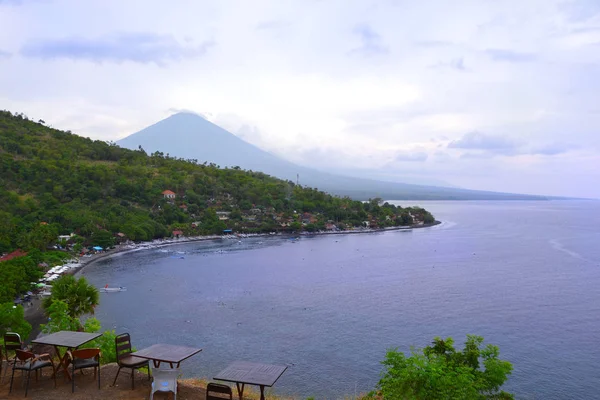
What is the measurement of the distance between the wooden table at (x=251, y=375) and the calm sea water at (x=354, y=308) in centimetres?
750

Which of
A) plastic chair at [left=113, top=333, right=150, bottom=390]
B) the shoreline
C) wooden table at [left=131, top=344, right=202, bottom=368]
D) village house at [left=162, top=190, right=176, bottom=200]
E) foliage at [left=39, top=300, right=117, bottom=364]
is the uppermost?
village house at [left=162, top=190, right=176, bottom=200]

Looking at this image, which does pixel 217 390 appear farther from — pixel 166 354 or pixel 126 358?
pixel 126 358

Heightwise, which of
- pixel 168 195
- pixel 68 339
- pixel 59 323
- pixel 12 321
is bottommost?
pixel 12 321

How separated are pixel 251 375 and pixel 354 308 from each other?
16.3 m

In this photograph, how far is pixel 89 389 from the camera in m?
4.27

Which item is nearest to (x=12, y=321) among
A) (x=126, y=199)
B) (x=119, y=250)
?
(x=119, y=250)

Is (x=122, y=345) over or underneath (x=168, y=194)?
underneath

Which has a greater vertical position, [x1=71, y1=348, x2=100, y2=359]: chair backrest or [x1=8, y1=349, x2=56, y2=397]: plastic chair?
[x1=71, y1=348, x2=100, y2=359]: chair backrest

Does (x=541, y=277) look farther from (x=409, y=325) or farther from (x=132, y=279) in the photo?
(x=132, y=279)

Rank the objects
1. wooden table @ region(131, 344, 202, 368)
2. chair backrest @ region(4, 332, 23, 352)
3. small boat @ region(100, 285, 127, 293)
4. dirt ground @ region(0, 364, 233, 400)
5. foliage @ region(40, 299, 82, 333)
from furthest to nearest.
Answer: small boat @ region(100, 285, 127, 293) < foliage @ region(40, 299, 82, 333) < chair backrest @ region(4, 332, 23, 352) < dirt ground @ region(0, 364, 233, 400) < wooden table @ region(131, 344, 202, 368)

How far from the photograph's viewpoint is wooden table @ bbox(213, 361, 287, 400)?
3.66m

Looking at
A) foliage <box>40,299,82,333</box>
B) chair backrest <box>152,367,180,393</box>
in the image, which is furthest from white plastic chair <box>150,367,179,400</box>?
foliage <box>40,299,82,333</box>

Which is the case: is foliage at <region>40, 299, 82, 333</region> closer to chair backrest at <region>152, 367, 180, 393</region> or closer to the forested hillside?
chair backrest at <region>152, 367, 180, 393</region>

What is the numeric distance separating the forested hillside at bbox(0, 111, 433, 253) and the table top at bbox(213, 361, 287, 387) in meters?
27.5
